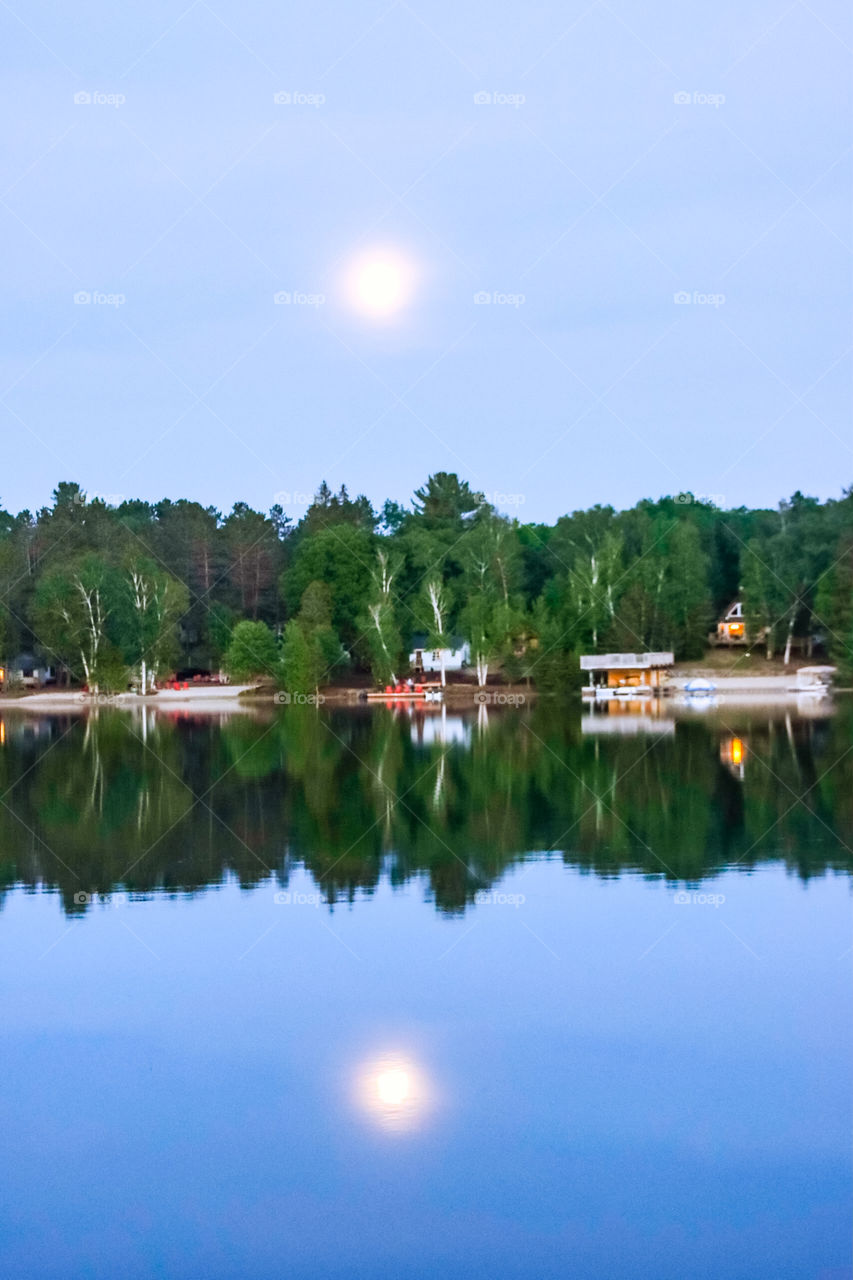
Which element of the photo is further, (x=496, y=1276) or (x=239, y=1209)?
(x=239, y=1209)

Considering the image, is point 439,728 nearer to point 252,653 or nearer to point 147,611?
point 252,653

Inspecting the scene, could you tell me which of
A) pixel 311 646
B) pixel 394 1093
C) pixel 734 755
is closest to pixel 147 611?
pixel 311 646

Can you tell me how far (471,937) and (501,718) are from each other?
39615mm

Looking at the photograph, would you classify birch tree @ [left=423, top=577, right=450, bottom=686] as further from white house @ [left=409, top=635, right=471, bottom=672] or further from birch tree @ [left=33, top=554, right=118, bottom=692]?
birch tree @ [left=33, top=554, right=118, bottom=692]

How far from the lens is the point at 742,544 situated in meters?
77.2

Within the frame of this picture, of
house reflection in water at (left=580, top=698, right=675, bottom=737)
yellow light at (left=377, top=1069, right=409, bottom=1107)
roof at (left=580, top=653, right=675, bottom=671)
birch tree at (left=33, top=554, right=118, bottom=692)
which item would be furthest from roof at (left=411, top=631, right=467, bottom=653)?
yellow light at (left=377, top=1069, right=409, bottom=1107)

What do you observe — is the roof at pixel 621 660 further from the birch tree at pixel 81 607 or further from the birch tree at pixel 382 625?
the birch tree at pixel 81 607

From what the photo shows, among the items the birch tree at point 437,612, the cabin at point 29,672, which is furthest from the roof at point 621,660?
the cabin at point 29,672

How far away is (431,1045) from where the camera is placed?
973 cm

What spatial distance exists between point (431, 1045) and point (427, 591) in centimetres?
6710

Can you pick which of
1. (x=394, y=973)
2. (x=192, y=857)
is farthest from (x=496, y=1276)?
(x=192, y=857)

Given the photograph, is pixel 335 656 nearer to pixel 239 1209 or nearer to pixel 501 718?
pixel 501 718

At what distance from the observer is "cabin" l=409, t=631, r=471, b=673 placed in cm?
7681

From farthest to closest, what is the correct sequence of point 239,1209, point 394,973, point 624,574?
point 624,574 → point 394,973 → point 239,1209
